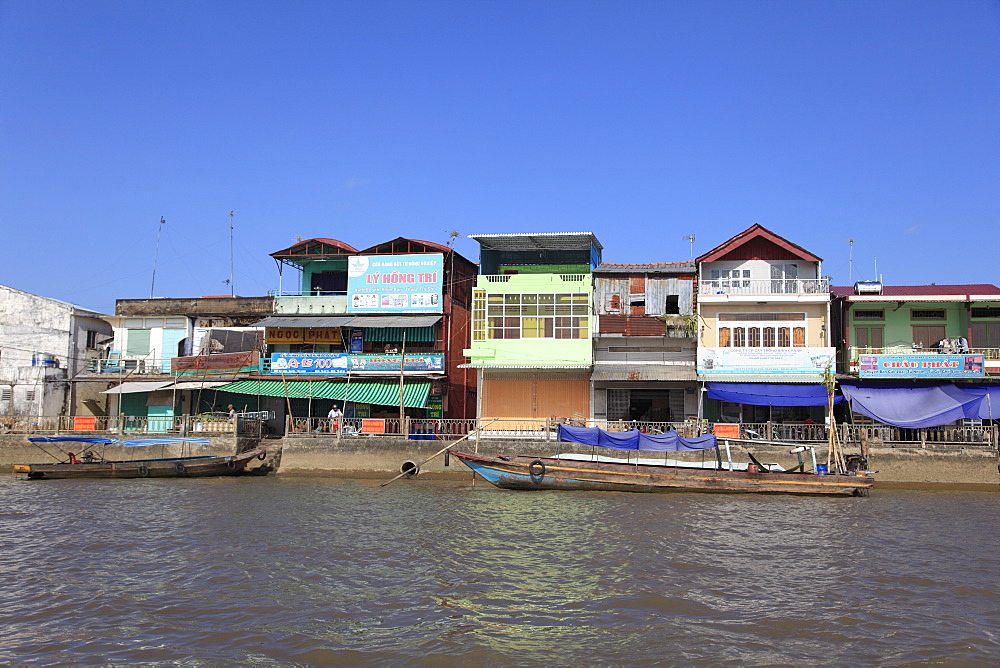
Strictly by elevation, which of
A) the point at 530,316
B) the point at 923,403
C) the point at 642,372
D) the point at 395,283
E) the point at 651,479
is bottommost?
the point at 651,479

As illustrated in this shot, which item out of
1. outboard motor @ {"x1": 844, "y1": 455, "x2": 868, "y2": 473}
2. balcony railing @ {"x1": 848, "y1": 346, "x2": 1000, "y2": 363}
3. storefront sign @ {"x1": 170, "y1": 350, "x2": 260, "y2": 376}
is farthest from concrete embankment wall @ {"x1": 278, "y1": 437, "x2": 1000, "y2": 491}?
storefront sign @ {"x1": 170, "y1": 350, "x2": 260, "y2": 376}

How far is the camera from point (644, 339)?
113 feet

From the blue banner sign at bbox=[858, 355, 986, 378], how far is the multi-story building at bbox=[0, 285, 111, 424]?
3653 cm

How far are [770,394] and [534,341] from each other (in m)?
10.3

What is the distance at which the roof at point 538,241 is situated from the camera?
1384 inches

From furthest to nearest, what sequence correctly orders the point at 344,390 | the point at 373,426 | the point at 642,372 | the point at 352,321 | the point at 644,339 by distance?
the point at 352,321, the point at 344,390, the point at 644,339, the point at 642,372, the point at 373,426

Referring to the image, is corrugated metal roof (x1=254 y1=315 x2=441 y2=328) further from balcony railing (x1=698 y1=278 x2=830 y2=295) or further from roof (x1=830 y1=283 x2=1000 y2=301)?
roof (x1=830 y1=283 x2=1000 y2=301)

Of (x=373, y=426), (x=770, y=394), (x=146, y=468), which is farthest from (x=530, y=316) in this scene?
(x=146, y=468)

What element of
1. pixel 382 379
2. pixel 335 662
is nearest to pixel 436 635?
pixel 335 662

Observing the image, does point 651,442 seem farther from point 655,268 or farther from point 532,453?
point 655,268

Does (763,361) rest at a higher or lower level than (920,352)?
lower

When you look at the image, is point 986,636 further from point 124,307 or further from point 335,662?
point 124,307

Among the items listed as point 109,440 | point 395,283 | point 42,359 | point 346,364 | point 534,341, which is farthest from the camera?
point 42,359

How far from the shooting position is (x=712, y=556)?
52.6 ft
